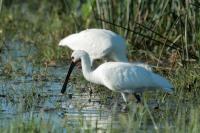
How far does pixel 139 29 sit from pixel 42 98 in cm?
346

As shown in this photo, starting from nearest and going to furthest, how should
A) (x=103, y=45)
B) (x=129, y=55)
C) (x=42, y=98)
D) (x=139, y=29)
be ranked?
1. (x=42, y=98)
2. (x=103, y=45)
3. (x=139, y=29)
4. (x=129, y=55)

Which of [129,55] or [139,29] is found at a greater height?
[139,29]

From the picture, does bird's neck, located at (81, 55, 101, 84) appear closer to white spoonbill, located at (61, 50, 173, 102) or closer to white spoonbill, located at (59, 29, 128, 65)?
white spoonbill, located at (61, 50, 173, 102)

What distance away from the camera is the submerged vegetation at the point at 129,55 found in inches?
261

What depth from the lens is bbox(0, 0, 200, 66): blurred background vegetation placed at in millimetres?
10438

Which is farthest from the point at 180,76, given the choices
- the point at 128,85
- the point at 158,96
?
the point at 128,85

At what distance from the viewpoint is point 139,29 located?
38.3ft

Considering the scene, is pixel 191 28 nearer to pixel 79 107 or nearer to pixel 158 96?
pixel 158 96

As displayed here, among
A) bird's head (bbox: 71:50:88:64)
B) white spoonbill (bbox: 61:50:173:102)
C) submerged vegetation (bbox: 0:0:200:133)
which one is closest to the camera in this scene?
submerged vegetation (bbox: 0:0:200:133)

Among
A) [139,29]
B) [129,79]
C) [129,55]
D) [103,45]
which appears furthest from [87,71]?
[129,55]

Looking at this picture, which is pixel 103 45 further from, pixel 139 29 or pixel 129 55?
pixel 129 55

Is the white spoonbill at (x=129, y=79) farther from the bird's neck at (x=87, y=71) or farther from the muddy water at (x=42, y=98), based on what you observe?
the muddy water at (x=42, y=98)

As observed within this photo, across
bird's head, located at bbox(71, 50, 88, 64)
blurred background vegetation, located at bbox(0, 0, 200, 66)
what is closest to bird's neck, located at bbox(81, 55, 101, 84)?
bird's head, located at bbox(71, 50, 88, 64)

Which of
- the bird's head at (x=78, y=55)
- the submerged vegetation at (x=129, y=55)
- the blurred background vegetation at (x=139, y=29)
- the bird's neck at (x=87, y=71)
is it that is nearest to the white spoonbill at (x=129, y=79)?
the bird's neck at (x=87, y=71)
